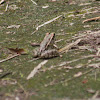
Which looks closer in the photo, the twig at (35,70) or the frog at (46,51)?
the twig at (35,70)

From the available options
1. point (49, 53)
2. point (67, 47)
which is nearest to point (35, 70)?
point (49, 53)

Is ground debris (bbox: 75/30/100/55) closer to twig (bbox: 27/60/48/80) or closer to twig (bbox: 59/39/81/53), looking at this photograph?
twig (bbox: 59/39/81/53)

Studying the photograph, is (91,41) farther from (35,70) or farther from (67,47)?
(35,70)

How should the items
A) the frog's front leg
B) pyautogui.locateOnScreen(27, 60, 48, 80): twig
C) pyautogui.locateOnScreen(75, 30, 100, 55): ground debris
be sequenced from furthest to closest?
pyautogui.locateOnScreen(75, 30, 100, 55): ground debris → the frog's front leg → pyautogui.locateOnScreen(27, 60, 48, 80): twig

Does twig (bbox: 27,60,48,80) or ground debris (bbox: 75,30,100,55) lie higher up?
twig (bbox: 27,60,48,80)

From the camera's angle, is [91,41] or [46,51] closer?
[46,51]

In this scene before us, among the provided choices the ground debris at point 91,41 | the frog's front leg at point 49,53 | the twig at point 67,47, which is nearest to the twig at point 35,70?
the frog's front leg at point 49,53

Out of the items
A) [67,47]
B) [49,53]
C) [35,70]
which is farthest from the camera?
[67,47]

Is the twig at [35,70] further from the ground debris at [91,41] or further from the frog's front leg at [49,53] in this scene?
the ground debris at [91,41]

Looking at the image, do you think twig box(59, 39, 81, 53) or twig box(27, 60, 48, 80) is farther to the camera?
twig box(59, 39, 81, 53)

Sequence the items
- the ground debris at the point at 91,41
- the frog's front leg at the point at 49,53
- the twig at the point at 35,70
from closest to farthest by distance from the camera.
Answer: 1. the twig at the point at 35,70
2. the frog's front leg at the point at 49,53
3. the ground debris at the point at 91,41

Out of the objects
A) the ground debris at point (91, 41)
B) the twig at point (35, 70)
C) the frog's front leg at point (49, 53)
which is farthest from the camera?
the ground debris at point (91, 41)

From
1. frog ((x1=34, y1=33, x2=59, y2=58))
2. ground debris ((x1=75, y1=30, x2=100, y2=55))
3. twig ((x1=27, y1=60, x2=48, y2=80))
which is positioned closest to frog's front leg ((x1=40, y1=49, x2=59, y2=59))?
frog ((x1=34, y1=33, x2=59, y2=58))
